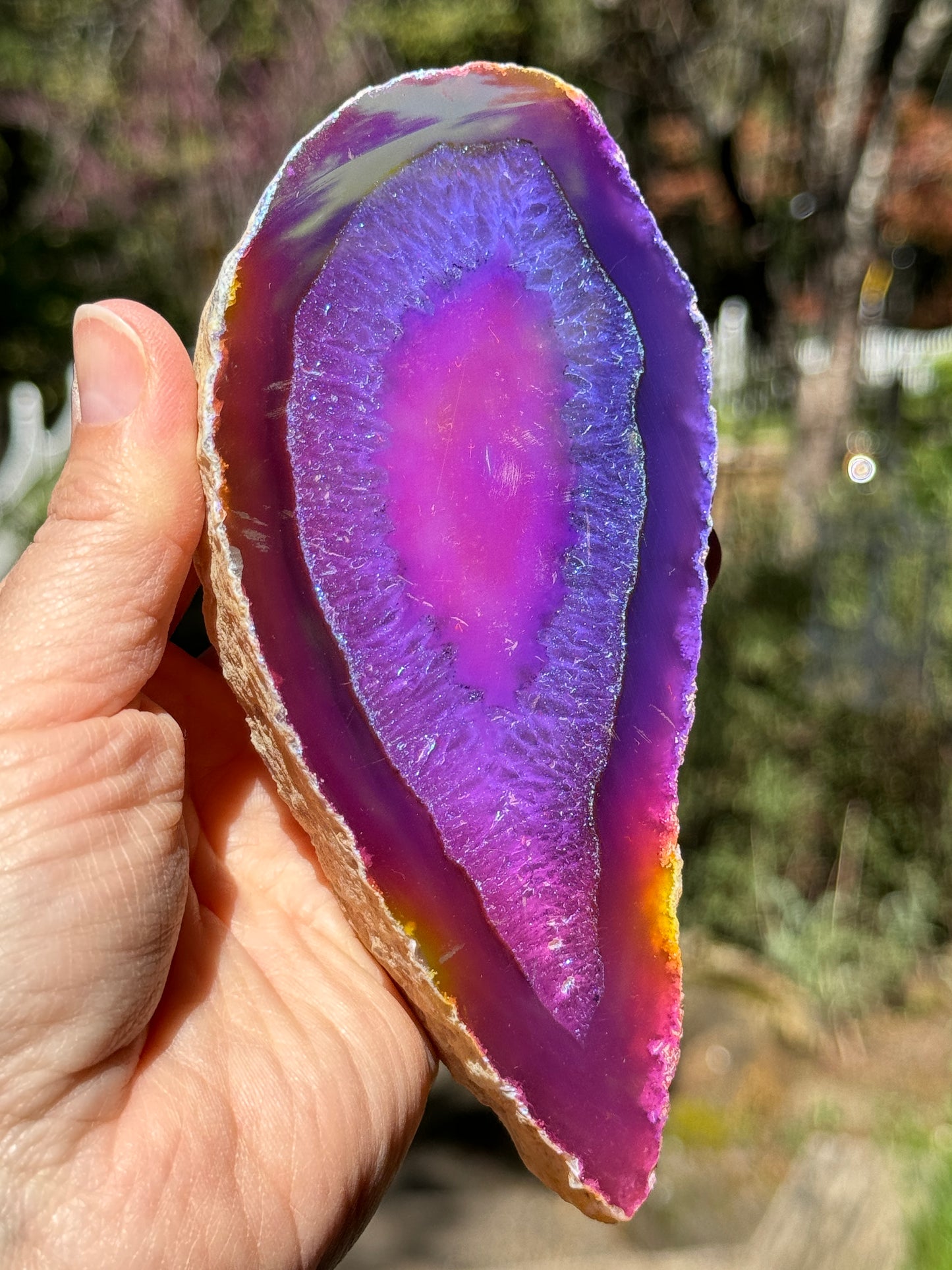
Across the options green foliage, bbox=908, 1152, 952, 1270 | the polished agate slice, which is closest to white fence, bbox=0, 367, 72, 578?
the polished agate slice

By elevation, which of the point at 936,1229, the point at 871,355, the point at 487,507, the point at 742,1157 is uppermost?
the point at 487,507

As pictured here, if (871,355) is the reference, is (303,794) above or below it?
above

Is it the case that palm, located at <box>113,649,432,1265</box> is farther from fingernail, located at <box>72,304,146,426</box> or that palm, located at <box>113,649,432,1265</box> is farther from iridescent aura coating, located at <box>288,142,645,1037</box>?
fingernail, located at <box>72,304,146,426</box>

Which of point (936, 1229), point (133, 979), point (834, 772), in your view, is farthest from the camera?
point (834, 772)

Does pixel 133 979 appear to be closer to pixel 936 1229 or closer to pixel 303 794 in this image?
pixel 303 794

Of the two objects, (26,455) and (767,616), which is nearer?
(767,616)

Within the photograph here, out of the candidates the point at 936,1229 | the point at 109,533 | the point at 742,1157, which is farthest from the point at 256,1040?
the point at 742,1157

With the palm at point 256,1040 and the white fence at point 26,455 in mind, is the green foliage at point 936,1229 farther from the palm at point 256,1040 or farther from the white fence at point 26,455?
the white fence at point 26,455
